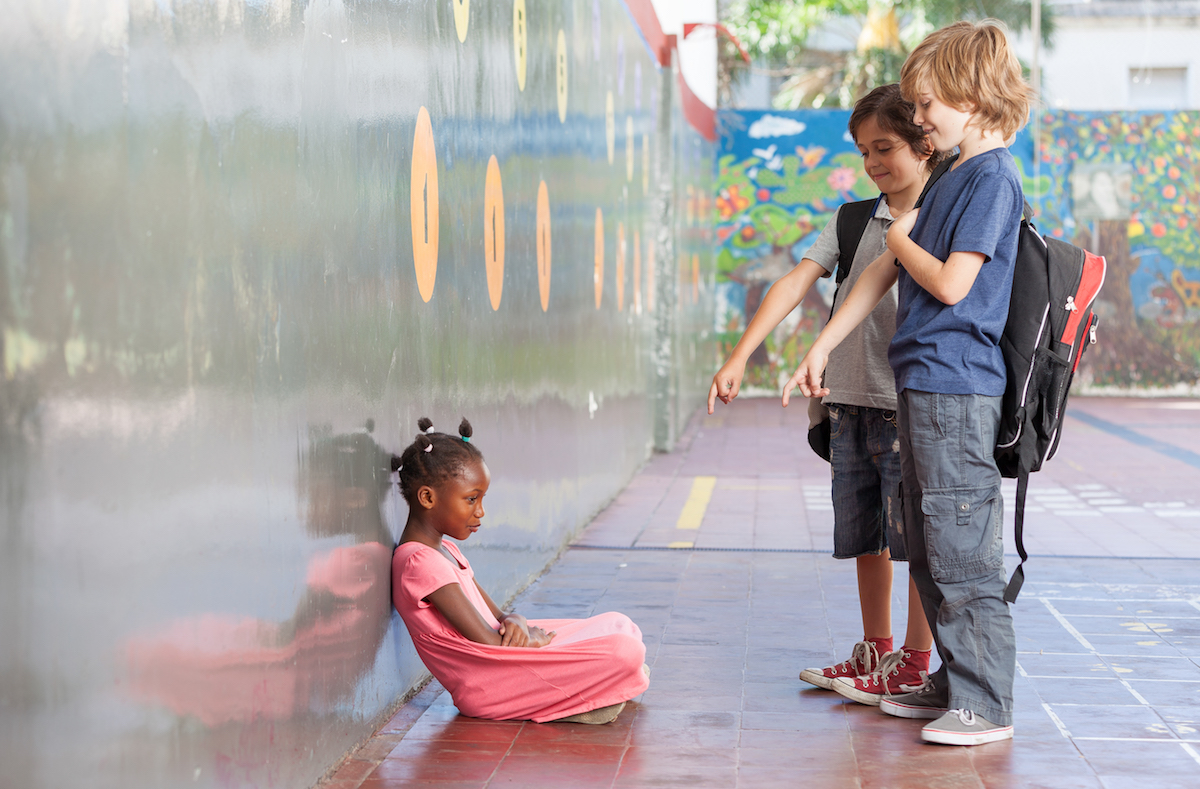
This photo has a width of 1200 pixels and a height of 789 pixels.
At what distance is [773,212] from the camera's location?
16984 mm

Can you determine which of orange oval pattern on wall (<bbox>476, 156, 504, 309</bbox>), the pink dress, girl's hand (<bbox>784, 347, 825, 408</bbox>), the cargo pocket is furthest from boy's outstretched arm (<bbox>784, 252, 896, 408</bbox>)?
orange oval pattern on wall (<bbox>476, 156, 504, 309</bbox>)

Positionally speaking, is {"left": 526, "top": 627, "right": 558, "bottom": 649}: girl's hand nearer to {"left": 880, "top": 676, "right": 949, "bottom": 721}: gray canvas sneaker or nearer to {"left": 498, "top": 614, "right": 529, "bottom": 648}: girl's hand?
{"left": 498, "top": 614, "right": 529, "bottom": 648}: girl's hand

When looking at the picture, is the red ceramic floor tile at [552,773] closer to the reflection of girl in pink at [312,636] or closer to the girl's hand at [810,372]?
the reflection of girl in pink at [312,636]

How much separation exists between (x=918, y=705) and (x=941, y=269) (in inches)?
50.4

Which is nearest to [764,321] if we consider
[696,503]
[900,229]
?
[900,229]

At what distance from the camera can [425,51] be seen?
153 inches

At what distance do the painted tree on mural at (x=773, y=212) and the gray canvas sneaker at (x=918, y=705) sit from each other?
13.4m

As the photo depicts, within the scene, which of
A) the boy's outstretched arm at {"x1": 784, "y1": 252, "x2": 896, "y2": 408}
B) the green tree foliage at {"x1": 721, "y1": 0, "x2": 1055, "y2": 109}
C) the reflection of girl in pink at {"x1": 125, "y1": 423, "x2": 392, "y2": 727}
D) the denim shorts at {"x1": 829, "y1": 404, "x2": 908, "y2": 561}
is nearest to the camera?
the reflection of girl in pink at {"x1": 125, "y1": 423, "x2": 392, "y2": 727}

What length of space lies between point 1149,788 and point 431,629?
1864 millimetres

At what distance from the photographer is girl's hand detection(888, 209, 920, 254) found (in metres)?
3.29

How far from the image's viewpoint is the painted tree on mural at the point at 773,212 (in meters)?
16.8

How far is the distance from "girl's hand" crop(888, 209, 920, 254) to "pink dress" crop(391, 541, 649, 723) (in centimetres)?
130

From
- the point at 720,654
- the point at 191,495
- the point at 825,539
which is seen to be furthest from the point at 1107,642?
the point at 191,495

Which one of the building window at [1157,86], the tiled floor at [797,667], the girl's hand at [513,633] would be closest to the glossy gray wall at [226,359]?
the girl's hand at [513,633]
